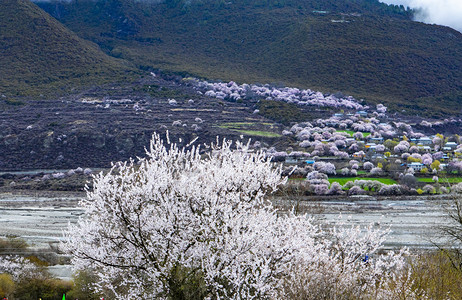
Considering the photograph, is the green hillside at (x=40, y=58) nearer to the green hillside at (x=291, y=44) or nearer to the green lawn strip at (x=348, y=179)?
the green hillside at (x=291, y=44)

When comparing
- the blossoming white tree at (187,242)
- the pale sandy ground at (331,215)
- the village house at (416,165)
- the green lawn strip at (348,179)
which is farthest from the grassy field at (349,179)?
the blossoming white tree at (187,242)

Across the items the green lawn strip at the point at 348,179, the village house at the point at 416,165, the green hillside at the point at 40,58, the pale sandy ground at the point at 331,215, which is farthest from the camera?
the green hillside at the point at 40,58

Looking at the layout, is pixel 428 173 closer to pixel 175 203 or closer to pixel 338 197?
pixel 338 197

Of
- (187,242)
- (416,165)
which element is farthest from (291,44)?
(187,242)

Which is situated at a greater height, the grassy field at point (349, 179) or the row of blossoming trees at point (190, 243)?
the row of blossoming trees at point (190, 243)

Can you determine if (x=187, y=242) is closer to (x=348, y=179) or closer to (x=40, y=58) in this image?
(x=348, y=179)

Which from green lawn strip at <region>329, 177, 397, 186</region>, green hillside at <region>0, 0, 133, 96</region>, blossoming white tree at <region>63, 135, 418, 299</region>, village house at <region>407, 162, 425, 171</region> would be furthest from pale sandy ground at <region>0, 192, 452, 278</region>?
green hillside at <region>0, 0, 133, 96</region>

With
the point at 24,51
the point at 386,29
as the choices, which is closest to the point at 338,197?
the point at 24,51
